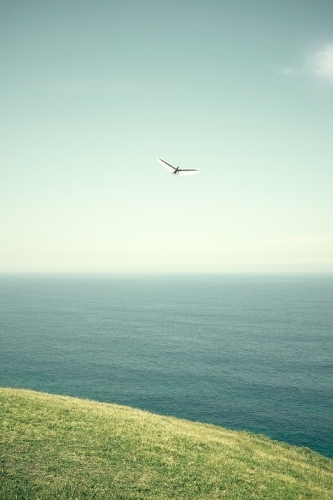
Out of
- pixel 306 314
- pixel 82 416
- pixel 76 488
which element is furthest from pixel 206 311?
pixel 76 488

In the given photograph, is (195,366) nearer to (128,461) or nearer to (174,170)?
(128,461)

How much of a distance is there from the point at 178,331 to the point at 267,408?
67.8 meters

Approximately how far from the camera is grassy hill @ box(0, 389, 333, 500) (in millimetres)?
18812

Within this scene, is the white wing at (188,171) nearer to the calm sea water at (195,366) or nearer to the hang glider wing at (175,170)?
the hang glider wing at (175,170)

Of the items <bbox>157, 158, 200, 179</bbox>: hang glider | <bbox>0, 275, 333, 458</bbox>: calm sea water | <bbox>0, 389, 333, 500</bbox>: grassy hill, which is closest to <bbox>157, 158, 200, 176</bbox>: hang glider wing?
<bbox>157, 158, 200, 179</bbox>: hang glider

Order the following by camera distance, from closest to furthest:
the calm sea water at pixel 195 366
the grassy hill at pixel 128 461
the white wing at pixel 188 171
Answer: the grassy hill at pixel 128 461
the white wing at pixel 188 171
the calm sea water at pixel 195 366

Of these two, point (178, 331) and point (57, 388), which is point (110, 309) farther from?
point (57, 388)

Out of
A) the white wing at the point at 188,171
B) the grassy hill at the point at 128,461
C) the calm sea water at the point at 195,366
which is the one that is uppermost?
the white wing at the point at 188,171

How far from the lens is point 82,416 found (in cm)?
2988

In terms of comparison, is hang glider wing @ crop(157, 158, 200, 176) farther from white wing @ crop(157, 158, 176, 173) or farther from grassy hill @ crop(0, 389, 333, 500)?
grassy hill @ crop(0, 389, 333, 500)

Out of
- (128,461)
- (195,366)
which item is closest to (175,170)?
(128,461)

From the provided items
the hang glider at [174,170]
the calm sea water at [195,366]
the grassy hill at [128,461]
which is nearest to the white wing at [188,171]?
the hang glider at [174,170]

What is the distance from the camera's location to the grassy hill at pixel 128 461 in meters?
18.8

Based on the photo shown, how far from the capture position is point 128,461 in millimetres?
22500
